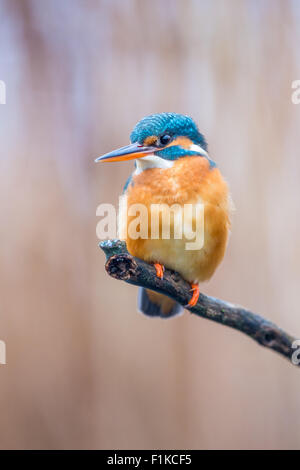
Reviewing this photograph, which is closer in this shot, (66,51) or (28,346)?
(28,346)

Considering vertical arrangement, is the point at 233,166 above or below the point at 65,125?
below

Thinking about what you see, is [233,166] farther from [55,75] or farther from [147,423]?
[147,423]

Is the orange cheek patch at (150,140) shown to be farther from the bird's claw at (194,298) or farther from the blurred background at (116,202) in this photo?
the blurred background at (116,202)

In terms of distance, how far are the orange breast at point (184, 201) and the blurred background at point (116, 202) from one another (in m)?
0.76

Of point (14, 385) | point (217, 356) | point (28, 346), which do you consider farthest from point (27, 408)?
point (217, 356)

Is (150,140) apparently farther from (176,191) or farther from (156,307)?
(156,307)

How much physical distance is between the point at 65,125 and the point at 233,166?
87cm

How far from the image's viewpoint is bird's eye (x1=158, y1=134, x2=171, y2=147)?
145 centimetres

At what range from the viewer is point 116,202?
217 cm

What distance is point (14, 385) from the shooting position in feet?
7.02

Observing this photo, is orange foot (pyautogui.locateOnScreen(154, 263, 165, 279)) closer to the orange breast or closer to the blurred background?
the orange breast

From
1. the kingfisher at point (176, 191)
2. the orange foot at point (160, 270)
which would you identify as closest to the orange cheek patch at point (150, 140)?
the kingfisher at point (176, 191)

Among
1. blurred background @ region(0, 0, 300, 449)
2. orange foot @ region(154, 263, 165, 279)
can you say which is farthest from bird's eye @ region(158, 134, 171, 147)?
blurred background @ region(0, 0, 300, 449)

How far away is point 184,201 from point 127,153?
9.0 inches
